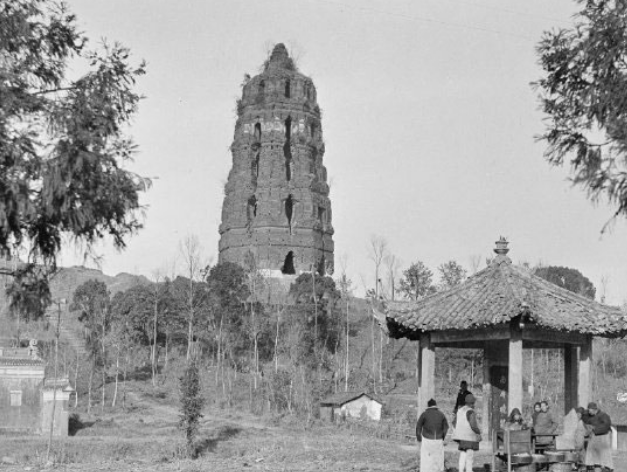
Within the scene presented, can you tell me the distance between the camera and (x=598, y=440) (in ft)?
41.1

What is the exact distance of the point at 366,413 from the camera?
3269 cm

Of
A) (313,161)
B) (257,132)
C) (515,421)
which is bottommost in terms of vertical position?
(515,421)

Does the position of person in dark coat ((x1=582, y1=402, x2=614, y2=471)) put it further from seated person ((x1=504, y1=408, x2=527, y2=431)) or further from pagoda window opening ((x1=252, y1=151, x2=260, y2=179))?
pagoda window opening ((x1=252, y1=151, x2=260, y2=179))

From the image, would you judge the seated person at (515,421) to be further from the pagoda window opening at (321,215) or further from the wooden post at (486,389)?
the pagoda window opening at (321,215)

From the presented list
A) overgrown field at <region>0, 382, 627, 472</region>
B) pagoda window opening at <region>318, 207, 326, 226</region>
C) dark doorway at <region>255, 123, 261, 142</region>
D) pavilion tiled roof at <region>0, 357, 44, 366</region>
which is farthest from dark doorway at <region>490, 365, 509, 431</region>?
dark doorway at <region>255, 123, 261, 142</region>

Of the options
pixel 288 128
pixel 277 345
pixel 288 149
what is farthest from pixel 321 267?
pixel 277 345

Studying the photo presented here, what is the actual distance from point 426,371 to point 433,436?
2.81 m

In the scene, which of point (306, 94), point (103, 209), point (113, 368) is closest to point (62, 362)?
point (113, 368)

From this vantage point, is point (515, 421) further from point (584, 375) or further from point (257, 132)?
point (257, 132)

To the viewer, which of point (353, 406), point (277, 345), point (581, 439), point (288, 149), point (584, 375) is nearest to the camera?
point (581, 439)

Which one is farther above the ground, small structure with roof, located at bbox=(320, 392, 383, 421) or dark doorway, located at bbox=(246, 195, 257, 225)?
dark doorway, located at bbox=(246, 195, 257, 225)

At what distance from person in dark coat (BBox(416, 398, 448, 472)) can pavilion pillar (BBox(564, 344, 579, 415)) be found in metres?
4.47

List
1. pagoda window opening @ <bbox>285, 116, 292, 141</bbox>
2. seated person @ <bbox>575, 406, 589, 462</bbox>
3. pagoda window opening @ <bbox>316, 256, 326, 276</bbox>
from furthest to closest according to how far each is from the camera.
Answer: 1. pagoda window opening @ <bbox>285, 116, 292, 141</bbox>
2. pagoda window opening @ <bbox>316, 256, 326, 276</bbox>
3. seated person @ <bbox>575, 406, 589, 462</bbox>

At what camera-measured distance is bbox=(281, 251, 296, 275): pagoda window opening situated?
56.5 m
